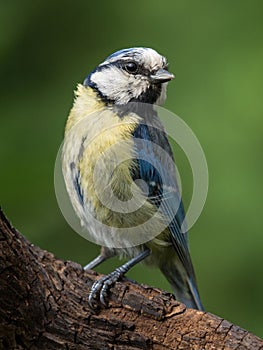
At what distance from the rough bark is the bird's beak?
2.25 ft

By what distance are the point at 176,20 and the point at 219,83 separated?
1.19 feet

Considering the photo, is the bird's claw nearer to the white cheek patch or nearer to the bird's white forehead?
the white cheek patch

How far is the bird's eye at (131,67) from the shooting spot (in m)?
2.68

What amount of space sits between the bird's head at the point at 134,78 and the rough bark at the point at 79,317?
2.08 feet

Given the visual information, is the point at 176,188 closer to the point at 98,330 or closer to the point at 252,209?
the point at 252,209

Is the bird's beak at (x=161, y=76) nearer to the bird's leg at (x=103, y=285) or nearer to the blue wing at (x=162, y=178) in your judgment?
the blue wing at (x=162, y=178)

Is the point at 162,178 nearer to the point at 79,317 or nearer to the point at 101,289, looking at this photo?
the point at 101,289

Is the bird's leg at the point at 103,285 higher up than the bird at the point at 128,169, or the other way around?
the bird at the point at 128,169

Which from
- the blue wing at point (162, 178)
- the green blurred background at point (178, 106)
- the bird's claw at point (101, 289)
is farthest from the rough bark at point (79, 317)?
the green blurred background at point (178, 106)

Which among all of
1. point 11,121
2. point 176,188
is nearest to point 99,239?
point 176,188

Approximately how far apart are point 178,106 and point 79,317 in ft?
4.06

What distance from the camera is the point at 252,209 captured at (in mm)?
3139

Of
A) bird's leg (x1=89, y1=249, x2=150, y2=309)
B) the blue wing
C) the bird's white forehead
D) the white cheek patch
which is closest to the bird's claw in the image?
bird's leg (x1=89, y1=249, x2=150, y2=309)

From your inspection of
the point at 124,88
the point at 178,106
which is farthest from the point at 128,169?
the point at 178,106
